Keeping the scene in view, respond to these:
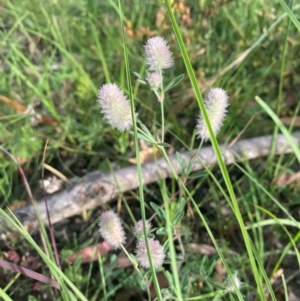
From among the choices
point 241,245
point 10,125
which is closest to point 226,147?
point 241,245

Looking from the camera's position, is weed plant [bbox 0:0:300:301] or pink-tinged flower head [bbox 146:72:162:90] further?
weed plant [bbox 0:0:300:301]

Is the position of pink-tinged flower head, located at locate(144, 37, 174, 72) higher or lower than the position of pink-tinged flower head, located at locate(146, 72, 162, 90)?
higher

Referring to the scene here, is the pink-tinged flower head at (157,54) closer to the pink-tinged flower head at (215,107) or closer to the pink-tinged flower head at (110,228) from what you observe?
the pink-tinged flower head at (215,107)

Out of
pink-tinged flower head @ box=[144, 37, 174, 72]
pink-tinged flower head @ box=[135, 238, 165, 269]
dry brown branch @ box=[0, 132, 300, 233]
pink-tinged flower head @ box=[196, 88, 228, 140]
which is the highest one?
pink-tinged flower head @ box=[144, 37, 174, 72]

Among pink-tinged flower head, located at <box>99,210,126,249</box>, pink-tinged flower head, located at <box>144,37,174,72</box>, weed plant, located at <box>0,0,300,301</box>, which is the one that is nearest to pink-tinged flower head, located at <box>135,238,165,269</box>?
pink-tinged flower head, located at <box>99,210,126,249</box>

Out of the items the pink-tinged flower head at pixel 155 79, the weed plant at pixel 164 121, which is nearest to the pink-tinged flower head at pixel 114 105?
the pink-tinged flower head at pixel 155 79

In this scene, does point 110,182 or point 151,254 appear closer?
point 151,254

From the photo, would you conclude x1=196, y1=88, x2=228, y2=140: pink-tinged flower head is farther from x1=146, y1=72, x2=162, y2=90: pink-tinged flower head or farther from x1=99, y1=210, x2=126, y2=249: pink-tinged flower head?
x1=99, y1=210, x2=126, y2=249: pink-tinged flower head

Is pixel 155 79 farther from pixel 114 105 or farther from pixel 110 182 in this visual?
pixel 110 182

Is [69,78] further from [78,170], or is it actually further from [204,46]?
[204,46]

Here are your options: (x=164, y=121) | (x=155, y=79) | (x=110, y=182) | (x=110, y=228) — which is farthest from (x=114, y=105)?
(x=164, y=121)
